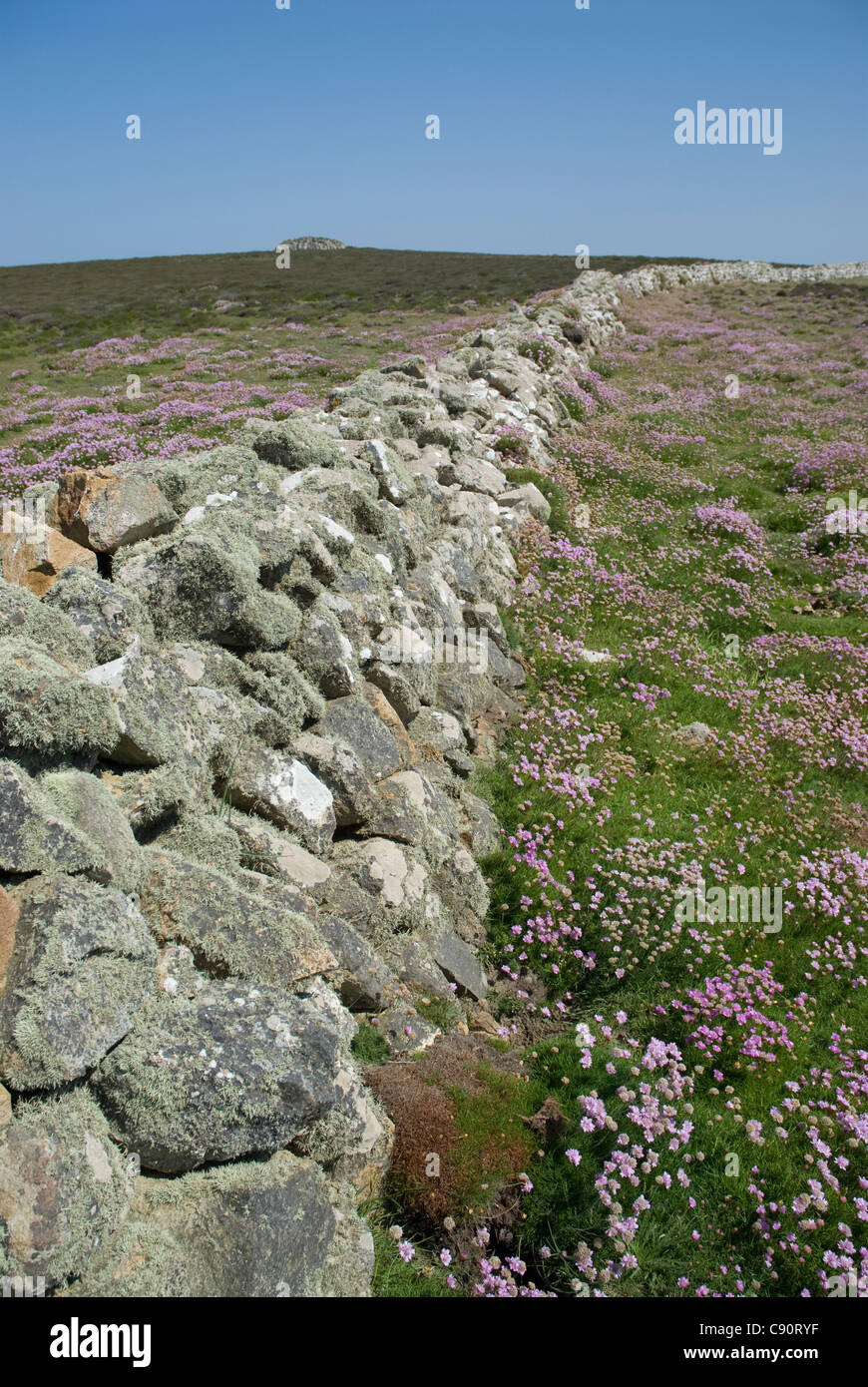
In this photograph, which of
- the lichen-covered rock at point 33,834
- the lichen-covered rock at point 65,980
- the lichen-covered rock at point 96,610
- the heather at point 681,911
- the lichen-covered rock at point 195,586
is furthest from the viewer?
the lichen-covered rock at point 195,586

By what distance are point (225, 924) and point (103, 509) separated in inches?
137

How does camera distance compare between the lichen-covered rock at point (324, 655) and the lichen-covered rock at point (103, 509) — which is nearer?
the lichen-covered rock at point (103, 509)

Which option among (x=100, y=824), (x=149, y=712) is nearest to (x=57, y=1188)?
(x=100, y=824)

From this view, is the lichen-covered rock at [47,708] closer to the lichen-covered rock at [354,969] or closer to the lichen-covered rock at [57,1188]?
the lichen-covered rock at [57,1188]

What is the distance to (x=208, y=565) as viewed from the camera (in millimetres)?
5898

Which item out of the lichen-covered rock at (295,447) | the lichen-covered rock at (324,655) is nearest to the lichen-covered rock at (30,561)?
the lichen-covered rock at (324,655)

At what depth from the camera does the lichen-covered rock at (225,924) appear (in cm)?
427

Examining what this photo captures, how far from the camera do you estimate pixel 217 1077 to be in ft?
12.2

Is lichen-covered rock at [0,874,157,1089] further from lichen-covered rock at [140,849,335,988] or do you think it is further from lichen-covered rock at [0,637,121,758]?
lichen-covered rock at [0,637,121,758]

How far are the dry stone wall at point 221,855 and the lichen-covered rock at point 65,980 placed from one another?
0.01 m

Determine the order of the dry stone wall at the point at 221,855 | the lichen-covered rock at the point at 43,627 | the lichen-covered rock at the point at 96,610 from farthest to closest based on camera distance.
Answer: the lichen-covered rock at the point at 96,610 → the lichen-covered rock at the point at 43,627 → the dry stone wall at the point at 221,855

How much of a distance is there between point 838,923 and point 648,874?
5.91 feet
